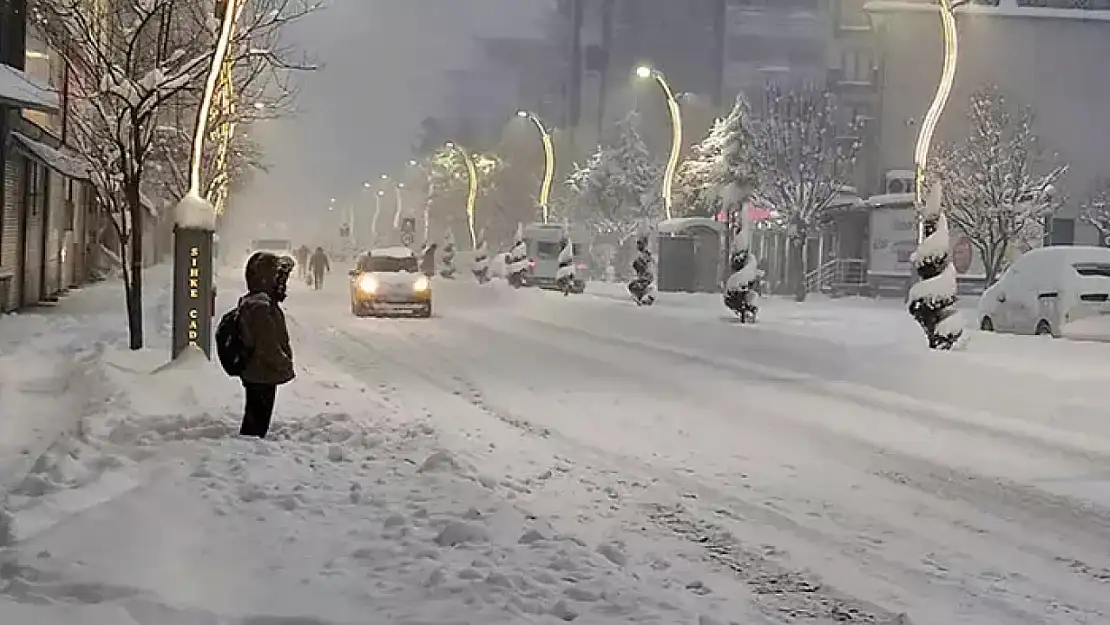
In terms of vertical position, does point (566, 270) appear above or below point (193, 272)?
below

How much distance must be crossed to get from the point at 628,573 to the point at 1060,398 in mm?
9819

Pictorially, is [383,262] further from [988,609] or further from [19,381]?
[988,609]

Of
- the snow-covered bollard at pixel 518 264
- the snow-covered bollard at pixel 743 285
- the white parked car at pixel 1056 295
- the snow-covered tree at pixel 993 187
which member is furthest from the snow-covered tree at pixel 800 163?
the white parked car at pixel 1056 295

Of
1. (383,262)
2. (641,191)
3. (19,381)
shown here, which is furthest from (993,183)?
(19,381)

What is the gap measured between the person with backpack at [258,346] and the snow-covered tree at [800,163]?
119 ft

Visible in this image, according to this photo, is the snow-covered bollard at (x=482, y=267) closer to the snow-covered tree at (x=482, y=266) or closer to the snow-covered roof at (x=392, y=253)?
the snow-covered tree at (x=482, y=266)

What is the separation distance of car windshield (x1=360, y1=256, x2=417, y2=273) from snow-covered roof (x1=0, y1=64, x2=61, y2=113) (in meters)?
10.8

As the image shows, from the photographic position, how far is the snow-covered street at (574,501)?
6375 millimetres

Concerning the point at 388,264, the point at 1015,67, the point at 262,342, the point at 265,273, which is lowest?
the point at 262,342

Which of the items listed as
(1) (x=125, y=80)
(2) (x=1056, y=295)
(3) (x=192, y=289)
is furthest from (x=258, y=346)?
(2) (x=1056, y=295)

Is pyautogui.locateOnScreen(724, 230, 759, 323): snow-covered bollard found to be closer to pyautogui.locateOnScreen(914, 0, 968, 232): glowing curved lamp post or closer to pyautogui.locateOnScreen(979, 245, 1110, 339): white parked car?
pyautogui.locateOnScreen(979, 245, 1110, 339): white parked car

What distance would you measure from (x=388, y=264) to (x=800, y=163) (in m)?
19.8

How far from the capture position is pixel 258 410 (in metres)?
10.8

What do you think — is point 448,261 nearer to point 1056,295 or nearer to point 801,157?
point 801,157
